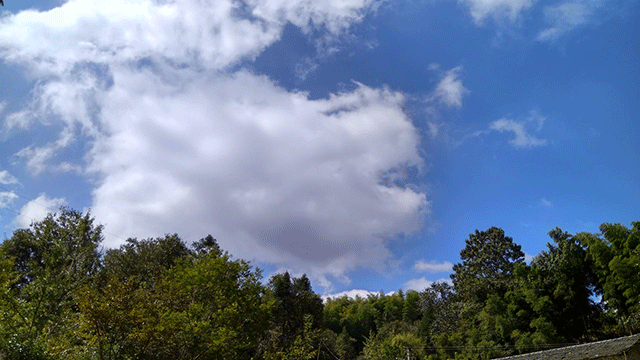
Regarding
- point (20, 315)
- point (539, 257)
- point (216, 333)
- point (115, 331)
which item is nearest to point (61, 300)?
point (20, 315)

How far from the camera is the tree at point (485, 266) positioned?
40.2 meters

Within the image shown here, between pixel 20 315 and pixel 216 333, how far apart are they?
5.35 m

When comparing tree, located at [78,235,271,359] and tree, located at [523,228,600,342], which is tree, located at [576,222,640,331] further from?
tree, located at [78,235,271,359]

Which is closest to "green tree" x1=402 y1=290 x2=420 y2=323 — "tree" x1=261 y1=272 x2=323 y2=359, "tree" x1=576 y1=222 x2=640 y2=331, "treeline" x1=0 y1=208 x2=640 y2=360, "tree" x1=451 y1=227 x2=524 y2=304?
"treeline" x1=0 y1=208 x2=640 y2=360

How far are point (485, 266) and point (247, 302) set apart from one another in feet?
132

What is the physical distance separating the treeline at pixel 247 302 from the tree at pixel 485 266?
0.14 meters

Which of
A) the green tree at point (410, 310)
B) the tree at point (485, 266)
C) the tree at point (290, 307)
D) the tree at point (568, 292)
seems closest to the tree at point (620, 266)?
the tree at point (568, 292)

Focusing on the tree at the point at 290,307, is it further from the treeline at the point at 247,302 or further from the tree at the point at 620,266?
the tree at the point at 620,266

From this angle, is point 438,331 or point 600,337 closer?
point 600,337

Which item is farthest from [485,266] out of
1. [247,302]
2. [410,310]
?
[247,302]

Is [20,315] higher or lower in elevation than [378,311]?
lower

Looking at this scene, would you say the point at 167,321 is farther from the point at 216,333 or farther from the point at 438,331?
the point at 438,331

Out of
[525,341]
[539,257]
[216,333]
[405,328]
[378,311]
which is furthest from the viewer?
[378,311]

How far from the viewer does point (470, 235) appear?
4828cm
